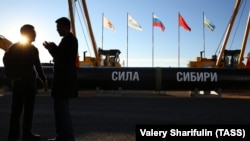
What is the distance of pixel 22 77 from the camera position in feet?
21.0

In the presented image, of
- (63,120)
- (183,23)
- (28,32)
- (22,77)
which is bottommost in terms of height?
(63,120)

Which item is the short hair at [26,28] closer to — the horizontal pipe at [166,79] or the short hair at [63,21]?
the short hair at [63,21]

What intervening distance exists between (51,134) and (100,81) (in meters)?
11.0

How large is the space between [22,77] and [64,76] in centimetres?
92

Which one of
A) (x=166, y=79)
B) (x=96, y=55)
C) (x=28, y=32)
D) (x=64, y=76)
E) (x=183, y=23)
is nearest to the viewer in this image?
(x=64, y=76)

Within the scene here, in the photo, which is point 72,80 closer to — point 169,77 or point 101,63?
point 169,77

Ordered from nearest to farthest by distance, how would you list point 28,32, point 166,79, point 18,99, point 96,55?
point 18,99 < point 28,32 < point 166,79 < point 96,55

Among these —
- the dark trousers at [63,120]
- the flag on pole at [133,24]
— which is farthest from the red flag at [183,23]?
the dark trousers at [63,120]

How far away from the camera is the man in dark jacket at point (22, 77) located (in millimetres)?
6348

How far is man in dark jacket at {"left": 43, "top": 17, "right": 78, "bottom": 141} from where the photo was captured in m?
5.82

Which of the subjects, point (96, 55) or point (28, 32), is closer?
point (28, 32)

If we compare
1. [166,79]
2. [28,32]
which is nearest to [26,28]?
[28,32]

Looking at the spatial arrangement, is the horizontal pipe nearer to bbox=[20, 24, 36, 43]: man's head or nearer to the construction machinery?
the construction machinery

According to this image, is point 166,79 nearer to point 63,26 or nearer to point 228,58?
point 63,26
